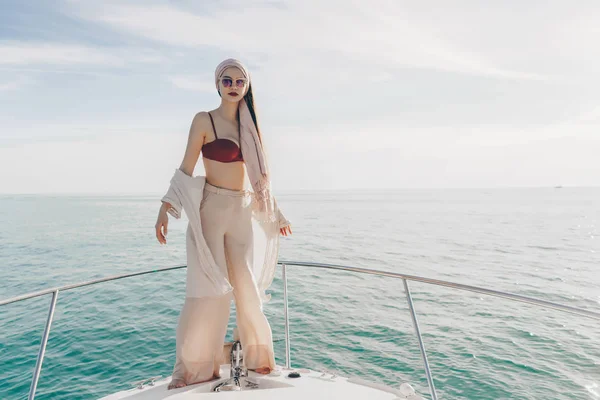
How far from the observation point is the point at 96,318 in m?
8.09

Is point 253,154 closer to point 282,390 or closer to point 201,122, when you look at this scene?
point 201,122

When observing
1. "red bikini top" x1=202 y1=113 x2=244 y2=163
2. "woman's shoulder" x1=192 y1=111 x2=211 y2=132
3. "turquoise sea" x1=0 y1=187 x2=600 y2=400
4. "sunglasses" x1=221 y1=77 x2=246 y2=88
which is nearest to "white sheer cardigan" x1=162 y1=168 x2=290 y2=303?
"red bikini top" x1=202 y1=113 x2=244 y2=163

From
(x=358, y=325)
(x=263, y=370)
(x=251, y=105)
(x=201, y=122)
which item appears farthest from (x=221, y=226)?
(x=358, y=325)

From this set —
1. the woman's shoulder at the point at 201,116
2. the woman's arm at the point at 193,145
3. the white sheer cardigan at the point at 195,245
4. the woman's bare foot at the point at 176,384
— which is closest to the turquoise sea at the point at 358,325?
the woman's bare foot at the point at 176,384

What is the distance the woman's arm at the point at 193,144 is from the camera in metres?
2.13

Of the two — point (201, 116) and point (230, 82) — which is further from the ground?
point (230, 82)

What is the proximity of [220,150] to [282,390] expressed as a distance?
133 centimetres

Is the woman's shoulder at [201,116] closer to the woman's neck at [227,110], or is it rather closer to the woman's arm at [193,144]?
the woman's arm at [193,144]

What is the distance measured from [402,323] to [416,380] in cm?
242

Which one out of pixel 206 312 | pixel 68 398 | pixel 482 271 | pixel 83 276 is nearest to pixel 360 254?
pixel 482 271

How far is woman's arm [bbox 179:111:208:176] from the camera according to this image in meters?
2.13

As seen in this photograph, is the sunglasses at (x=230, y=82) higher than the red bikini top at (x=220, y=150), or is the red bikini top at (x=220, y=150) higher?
the sunglasses at (x=230, y=82)

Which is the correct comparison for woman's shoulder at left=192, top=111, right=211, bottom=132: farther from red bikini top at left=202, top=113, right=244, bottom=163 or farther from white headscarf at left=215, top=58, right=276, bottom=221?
white headscarf at left=215, top=58, right=276, bottom=221

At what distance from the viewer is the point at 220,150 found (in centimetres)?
214
